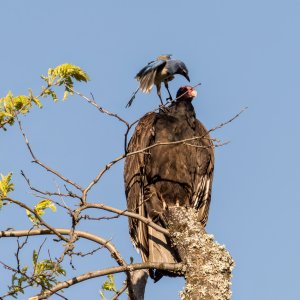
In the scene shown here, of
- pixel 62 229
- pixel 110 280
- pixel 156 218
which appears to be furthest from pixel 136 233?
pixel 62 229

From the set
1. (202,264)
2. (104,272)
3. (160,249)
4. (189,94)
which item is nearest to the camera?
(104,272)

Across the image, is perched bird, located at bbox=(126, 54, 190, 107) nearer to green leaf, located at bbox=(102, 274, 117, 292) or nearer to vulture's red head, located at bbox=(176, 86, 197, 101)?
vulture's red head, located at bbox=(176, 86, 197, 101)

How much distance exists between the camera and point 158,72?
19.5 ft

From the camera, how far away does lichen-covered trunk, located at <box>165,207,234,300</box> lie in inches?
143

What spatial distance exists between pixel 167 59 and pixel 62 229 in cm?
257

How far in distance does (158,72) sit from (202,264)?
241 cm

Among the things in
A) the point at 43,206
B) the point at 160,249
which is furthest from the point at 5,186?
the point at 160,249

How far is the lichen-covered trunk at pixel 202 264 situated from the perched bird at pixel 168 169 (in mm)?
1309

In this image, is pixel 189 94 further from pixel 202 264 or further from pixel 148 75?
pixel 202 264

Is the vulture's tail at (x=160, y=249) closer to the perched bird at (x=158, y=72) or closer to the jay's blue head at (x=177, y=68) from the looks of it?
the perched bird at (x=158, y=72)

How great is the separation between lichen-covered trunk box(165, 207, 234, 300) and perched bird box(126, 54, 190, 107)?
5.09 ft

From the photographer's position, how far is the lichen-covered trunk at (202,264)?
364cm

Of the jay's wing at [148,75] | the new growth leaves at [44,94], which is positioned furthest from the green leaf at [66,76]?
the jay's wing at [148,75]

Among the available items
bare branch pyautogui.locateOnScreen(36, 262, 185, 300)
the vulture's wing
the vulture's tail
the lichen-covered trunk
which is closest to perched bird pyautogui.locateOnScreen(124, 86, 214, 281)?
the vulture's wing
